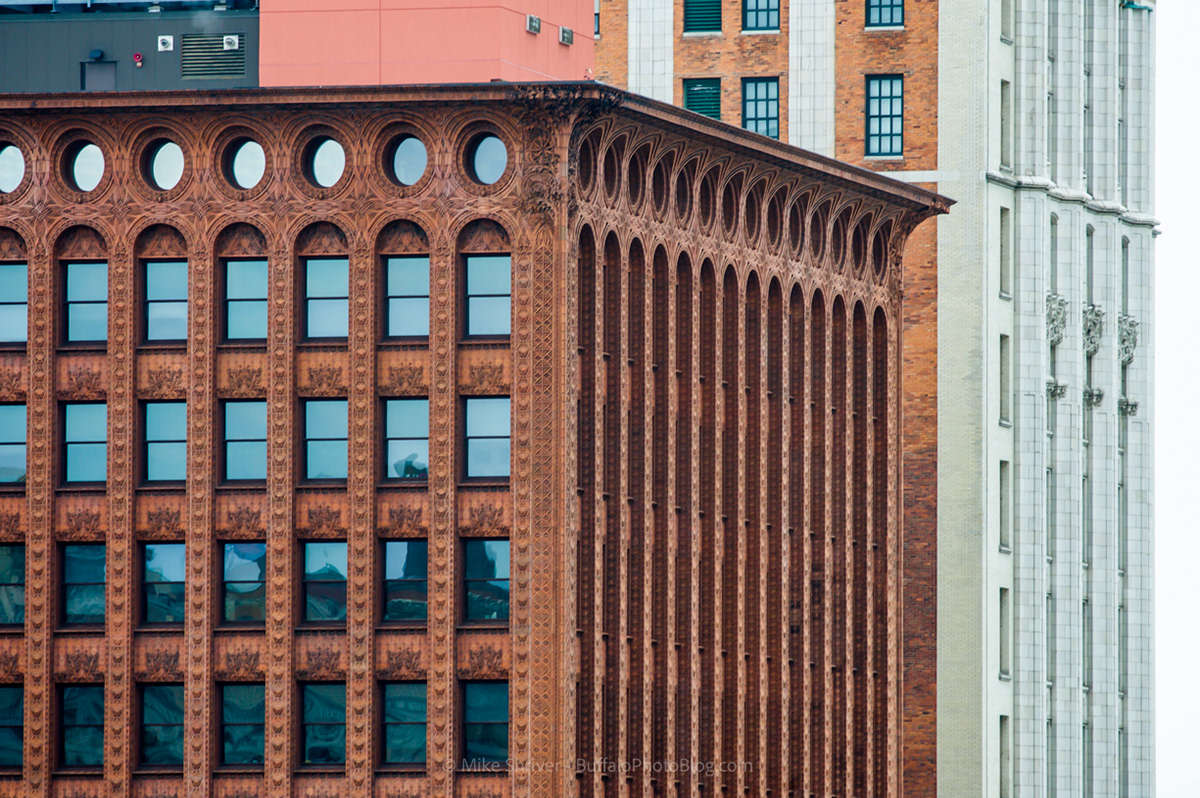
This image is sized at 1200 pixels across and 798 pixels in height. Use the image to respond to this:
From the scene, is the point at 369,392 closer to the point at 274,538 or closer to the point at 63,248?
the point at 274,538

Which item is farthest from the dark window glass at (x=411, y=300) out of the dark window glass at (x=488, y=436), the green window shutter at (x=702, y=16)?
the green window shutter at (x=702, y=16)

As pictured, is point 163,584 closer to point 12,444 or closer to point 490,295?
point 12,444

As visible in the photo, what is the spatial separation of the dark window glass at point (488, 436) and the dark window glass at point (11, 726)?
12686mm

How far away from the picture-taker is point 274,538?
66125 mm

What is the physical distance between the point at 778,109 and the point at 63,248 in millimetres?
37800

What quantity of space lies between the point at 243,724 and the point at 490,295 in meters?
12.2

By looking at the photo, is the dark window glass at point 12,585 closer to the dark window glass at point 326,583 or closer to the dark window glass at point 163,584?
the dark window glass at point 163,584

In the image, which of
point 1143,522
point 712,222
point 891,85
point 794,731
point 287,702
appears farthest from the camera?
point 1143,522

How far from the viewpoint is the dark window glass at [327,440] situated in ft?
219

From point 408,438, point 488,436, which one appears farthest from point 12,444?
point 488,436

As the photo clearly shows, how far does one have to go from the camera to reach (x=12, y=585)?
221 ft

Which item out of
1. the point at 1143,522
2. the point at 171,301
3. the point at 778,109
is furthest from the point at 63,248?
the point at 1143,522

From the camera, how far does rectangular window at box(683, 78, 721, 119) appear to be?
99188 millimetres

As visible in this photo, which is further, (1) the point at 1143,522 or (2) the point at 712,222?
(1) the point at 1143,522
